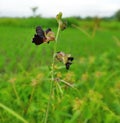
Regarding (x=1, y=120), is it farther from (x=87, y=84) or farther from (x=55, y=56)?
(x=87, y=84)

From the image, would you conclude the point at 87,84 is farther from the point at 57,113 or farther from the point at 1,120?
the point at 1,120

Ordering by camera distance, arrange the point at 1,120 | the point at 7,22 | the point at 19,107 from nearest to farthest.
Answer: the point at 1,120, the point at 19,107, the point at 7,22

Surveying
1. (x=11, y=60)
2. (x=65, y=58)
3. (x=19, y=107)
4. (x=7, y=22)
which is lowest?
(x=7, y=22)

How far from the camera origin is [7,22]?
12797 mm

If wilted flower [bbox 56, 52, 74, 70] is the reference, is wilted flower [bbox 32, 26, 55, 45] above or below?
→ above

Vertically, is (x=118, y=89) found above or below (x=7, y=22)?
above

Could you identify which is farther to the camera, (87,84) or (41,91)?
(87,84)

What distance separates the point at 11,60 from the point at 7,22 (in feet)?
25.7

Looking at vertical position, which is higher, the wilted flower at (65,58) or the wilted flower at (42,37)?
the wilted flower at (42,37)

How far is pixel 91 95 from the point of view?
2.64m

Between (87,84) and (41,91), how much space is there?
0.62 m

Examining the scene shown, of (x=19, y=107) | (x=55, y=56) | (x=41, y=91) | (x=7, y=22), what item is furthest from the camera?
(x=7, y=22)

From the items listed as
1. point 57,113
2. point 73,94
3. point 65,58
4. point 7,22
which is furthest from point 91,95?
point 7,22

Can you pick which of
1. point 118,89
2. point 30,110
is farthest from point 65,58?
point 118,89
